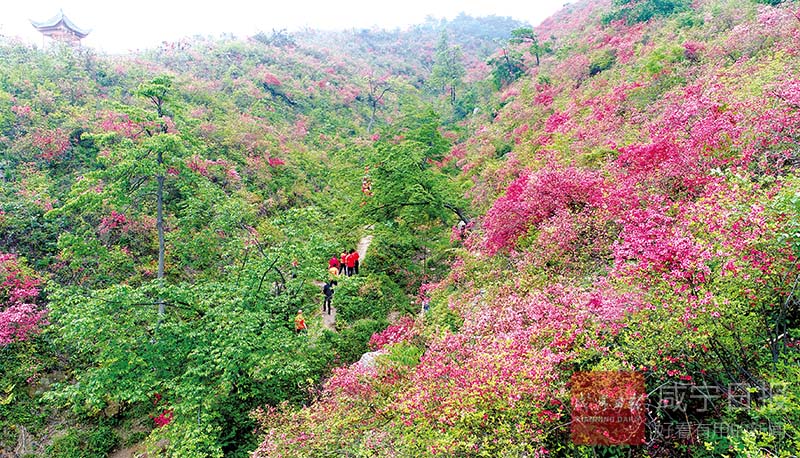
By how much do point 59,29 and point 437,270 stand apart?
30497 mm

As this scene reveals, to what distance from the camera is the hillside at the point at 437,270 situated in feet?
13.0

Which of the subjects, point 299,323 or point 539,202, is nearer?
point 539,202

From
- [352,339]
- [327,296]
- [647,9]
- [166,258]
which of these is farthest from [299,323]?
[647,9]

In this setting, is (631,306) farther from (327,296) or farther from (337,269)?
(337,269)

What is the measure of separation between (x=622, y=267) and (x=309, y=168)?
18.4 m

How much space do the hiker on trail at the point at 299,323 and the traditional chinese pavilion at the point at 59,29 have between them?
27.7m

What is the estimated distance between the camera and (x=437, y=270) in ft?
43.3

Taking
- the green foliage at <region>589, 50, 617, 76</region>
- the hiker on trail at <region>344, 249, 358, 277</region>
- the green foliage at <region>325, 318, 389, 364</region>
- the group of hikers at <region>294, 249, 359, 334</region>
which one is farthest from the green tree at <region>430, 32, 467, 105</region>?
the green foliage at <region>325, 318, 389, 364</region>

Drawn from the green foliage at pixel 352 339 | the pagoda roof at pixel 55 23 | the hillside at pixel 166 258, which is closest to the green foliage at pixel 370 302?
the hillside at pixel 166 258

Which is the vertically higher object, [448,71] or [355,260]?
[448,71]

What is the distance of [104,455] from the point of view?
8820 millimetres

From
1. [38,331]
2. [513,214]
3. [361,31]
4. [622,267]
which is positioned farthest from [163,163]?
[361,31]

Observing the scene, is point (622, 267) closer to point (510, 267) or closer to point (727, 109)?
point (510, 267)

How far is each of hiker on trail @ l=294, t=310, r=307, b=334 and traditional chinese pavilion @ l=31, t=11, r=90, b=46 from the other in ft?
91.0
